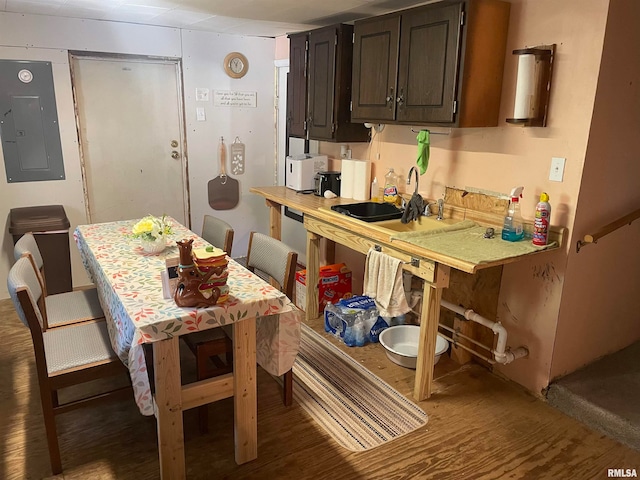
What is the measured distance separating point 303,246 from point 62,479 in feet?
9.37

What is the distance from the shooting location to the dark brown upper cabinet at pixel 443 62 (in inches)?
94.3

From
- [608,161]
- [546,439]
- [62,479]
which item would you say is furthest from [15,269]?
[608,161]

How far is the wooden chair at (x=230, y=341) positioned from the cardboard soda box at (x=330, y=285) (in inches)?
36.1

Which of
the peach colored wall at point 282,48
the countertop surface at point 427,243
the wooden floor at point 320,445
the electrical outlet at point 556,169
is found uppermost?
the peach colored wall at point 282,48

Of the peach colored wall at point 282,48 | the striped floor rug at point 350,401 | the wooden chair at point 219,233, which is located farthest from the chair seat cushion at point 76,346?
the peach colored wall at point 282,48

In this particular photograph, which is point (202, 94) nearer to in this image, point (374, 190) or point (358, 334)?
point (374, 190)

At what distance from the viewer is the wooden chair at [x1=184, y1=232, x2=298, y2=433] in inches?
82.7

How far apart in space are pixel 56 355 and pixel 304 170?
7.16 ft

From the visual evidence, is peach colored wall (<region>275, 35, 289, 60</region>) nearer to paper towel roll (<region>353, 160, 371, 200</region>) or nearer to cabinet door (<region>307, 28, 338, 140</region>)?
cabinet door (<region>307, 28, 338, 140</region>)

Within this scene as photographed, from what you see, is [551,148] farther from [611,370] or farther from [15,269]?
[15,269]

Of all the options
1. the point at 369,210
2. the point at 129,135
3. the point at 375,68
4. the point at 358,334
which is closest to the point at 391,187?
the point at 369,210

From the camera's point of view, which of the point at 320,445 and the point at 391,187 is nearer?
the point at 320,445

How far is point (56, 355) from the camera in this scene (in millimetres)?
1998

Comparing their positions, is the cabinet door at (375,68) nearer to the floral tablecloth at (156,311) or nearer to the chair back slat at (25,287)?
the floral tablecloth at (156,311)
